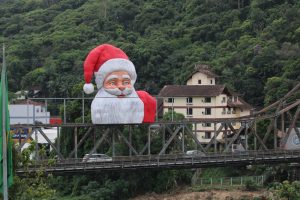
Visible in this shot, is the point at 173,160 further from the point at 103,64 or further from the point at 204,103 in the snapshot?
the point at 204,103

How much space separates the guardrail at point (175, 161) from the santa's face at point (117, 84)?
499 cm

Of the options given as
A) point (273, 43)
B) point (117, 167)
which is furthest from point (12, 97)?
point (117, 167)

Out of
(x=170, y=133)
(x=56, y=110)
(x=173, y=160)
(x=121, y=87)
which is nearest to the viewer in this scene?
(x=173, y=160)

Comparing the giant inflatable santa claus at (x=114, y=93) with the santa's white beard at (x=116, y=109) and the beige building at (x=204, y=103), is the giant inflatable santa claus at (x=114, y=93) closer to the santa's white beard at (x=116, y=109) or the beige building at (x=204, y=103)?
the santa's white beard at (x=116, y=109)

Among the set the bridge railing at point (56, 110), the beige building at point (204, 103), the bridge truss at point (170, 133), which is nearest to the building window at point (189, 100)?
the beige building at point (204, 103)

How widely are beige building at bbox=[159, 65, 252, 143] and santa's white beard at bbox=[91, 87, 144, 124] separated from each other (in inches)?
753

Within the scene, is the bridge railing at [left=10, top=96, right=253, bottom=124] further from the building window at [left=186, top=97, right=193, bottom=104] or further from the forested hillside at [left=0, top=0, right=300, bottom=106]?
the forested hillside at [left=0, top=0, right=300, bottom=106]

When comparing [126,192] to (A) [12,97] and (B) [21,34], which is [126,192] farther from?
(B) [21,34]

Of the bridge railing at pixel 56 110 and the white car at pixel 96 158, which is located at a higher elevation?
the bridge railing at pixel 56 110

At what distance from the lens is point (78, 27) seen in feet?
369

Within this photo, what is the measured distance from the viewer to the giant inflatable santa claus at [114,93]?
55.8 m

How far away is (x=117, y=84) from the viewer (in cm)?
5631

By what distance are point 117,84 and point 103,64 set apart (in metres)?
1.70

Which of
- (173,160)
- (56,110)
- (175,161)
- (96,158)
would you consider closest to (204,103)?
(56,110)
